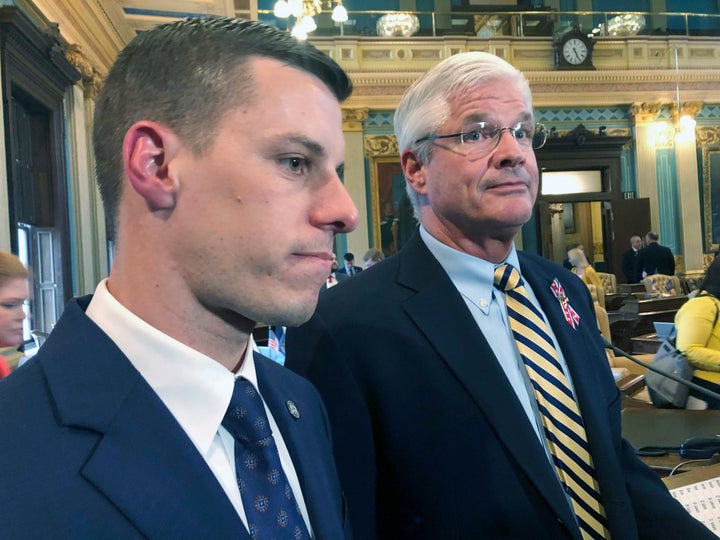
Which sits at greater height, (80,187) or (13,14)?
(13,14)

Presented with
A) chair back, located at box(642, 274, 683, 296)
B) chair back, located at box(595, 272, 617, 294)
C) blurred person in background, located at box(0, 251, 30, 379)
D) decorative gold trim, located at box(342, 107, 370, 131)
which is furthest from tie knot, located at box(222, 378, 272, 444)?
decorative gold trim, located at box(342, 107, 370, 131)

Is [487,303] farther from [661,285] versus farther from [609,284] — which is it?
[661,285]

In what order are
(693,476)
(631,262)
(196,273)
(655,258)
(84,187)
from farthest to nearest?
(631,262), (655,258), (84,187), (693,476), (196,273)

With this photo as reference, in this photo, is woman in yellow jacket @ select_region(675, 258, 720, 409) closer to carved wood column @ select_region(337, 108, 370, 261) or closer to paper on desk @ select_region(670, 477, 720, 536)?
paper on desk @ select_region(670, 477, 720, 536)

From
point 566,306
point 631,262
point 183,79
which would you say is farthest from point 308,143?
point 631,262

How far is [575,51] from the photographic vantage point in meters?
12.6

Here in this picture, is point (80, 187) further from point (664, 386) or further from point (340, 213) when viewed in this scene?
point (340, 213)

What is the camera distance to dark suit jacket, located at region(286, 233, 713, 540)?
1275mm

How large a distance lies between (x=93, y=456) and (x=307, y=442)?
0.38 metres

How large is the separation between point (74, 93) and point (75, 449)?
6820 millimetres

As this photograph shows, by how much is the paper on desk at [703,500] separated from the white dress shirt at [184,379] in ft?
3.65

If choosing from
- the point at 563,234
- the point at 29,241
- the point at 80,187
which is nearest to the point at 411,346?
the point at 29,241

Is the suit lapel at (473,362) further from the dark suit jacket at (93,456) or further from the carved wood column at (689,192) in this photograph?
the carved wood column at (689,192)

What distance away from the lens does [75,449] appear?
29.1 inches
